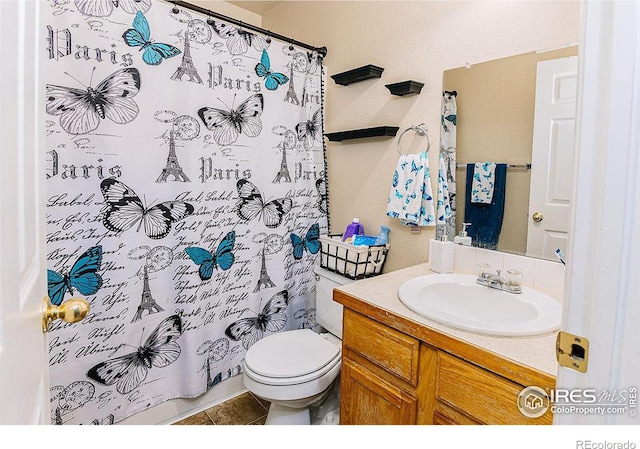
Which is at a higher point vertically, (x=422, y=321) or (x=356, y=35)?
(x=356, y=35)

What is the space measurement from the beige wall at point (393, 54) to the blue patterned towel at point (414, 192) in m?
0.06

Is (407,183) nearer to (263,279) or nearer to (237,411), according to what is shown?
(263,279)

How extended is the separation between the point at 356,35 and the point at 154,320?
72.6 inches

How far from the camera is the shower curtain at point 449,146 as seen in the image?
1.65 meters

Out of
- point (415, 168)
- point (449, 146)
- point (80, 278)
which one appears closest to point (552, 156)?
point (449, 146)

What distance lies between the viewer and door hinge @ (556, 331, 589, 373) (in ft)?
1.69

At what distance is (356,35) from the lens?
80.9 inches

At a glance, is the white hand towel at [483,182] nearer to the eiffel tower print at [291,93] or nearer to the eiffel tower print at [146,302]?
the eiffel tower print at [291,93]

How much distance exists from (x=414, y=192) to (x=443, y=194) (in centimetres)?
13

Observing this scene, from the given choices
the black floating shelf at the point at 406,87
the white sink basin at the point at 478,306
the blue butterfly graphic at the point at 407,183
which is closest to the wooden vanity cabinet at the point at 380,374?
the white sink basin at the point at 478,306
